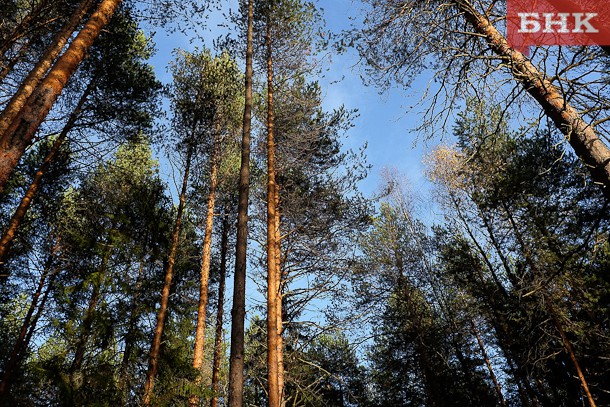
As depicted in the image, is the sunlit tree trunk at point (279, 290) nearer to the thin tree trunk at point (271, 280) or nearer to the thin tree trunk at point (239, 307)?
the thin tree trunk at point (271, 280)

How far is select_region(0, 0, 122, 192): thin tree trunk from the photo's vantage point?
3340mm

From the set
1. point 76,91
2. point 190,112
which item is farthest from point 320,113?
point 76,91

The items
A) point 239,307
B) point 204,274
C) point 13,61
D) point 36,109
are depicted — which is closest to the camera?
point 36,109

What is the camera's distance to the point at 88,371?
5.98 m

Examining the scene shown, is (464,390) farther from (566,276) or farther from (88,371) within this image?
(88,371)

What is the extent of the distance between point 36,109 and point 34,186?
16.9 feet

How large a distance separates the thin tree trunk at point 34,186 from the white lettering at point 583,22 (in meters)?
9.22

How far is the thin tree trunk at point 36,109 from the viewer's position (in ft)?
11.0

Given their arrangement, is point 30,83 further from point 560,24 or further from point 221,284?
point 221,284

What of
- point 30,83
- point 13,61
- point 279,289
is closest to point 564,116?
point 279,289

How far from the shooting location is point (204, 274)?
33.5 ft

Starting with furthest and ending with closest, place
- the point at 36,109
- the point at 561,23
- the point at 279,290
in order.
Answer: the point at 279,290 < the point at 561,23 < the point at 36,109

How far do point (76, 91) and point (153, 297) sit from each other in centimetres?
582

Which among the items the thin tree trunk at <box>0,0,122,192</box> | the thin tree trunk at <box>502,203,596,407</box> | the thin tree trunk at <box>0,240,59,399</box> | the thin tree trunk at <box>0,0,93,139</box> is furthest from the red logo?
the thin tree trunk at <box>0,240,59,399</box>
